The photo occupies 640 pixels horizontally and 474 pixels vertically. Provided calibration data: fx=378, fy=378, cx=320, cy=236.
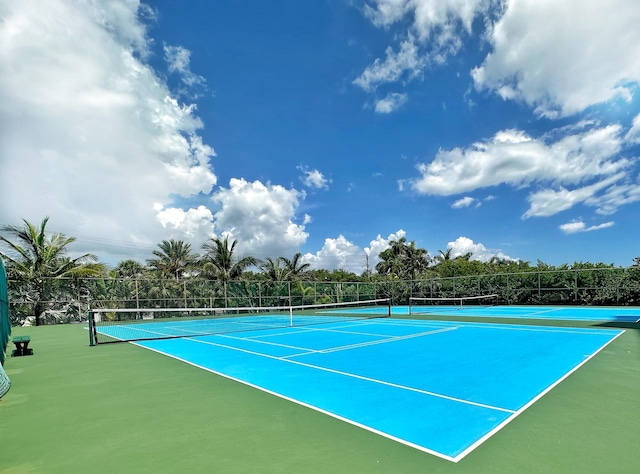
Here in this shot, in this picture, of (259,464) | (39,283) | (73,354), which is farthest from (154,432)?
(39,283)

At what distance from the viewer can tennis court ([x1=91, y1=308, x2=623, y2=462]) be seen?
4.45 m

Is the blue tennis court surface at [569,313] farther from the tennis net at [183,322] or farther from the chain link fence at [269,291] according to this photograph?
the tennis net at [183,322]

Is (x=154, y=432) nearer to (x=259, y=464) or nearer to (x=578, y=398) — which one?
(x=259, y=464)

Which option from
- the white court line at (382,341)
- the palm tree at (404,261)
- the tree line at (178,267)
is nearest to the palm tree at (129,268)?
the tree line at (178,267)

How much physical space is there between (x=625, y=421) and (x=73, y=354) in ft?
39.2

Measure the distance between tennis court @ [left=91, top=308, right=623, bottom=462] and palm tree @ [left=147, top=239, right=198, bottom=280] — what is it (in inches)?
1005

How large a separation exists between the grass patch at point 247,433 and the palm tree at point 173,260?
1229 inches

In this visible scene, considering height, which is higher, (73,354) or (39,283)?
(39,283)

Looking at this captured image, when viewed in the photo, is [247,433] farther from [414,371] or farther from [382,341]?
[382,341]

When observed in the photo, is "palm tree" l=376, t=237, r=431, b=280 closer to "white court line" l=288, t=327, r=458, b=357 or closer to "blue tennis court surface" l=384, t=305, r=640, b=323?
"blue tennis court surface" l=384, t=305, r=640, b=323

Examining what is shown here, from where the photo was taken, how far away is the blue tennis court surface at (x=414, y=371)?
4449mm

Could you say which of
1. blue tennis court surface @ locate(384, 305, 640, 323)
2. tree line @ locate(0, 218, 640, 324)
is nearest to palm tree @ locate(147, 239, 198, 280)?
tree line @ locate(0, 218, 640, 324)

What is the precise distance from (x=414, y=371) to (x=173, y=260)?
3441cm

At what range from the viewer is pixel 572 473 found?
3.23m
